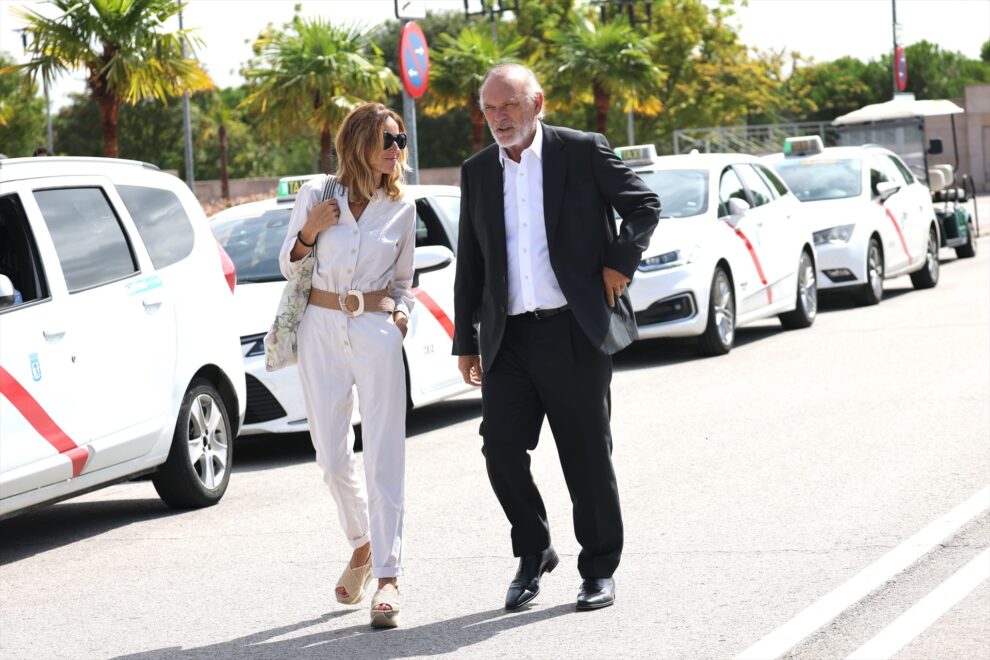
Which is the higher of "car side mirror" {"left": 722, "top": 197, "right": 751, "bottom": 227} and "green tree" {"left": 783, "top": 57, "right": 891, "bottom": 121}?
"green tree" {"left": 783, "top": 57, "right": 891, "bottom": 121}

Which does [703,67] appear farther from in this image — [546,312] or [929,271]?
[546,312]

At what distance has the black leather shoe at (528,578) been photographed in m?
5.63

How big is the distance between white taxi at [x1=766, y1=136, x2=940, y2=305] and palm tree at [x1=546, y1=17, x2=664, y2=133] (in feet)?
62.6

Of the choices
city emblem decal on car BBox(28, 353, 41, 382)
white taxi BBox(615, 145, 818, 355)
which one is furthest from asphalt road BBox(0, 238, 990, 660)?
white taxi BBox(615, 145, 818, 355)

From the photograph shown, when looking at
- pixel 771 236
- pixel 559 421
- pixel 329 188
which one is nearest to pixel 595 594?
pixel 559 421

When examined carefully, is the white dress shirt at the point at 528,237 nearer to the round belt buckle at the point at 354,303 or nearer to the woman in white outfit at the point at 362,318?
the woman in white outfit at the point at 362,318

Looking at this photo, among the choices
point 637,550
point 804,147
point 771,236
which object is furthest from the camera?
point 804,147

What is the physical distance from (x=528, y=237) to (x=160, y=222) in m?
3.33

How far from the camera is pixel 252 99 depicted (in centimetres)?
3052

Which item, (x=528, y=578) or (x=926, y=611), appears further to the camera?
(x=528, y=578)

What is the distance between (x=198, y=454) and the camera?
8.22 meters

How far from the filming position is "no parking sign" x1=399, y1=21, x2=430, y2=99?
52.7ft

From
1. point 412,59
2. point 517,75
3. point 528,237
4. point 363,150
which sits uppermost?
point 412,59

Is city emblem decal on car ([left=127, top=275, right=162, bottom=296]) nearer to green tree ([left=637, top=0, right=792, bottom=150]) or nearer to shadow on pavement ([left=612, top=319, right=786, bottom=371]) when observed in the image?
shadow on pavement ([left=612, top=319, right=786, bottom=371])
